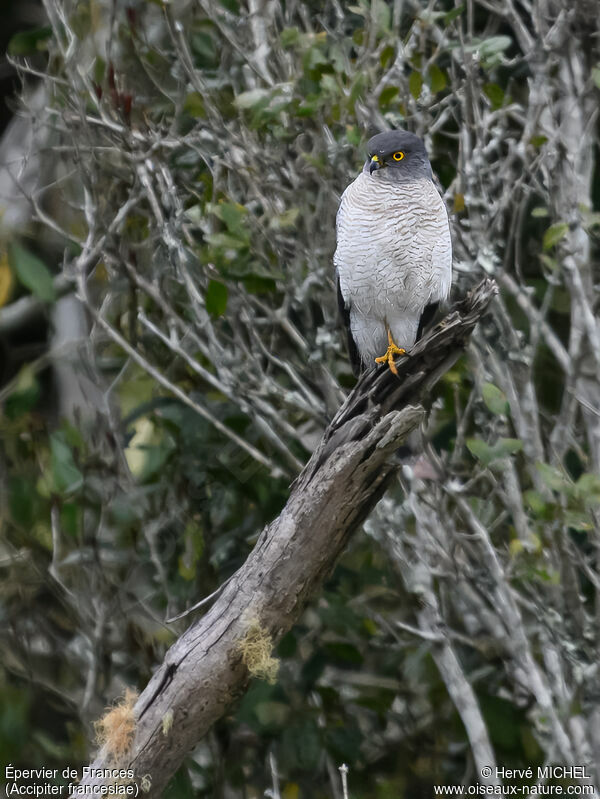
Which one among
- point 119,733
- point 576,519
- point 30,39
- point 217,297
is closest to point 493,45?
point 217,297

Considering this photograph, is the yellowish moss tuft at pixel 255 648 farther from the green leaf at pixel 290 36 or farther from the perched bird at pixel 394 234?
the green leaf at pixel 290 36

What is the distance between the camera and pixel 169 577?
4562mm

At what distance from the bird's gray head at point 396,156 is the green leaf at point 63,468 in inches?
60.4

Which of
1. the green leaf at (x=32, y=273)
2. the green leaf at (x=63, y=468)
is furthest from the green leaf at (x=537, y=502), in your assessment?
the green leaf at (x=32, y=273)

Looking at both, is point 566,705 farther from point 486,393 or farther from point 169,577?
point 169,577

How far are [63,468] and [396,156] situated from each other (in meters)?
1.67

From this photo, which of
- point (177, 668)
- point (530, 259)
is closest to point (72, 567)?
point (177, 668)

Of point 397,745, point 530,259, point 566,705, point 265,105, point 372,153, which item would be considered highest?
point 265,105

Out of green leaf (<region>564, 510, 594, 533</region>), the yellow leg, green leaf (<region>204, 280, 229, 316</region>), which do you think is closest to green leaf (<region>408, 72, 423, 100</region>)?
the yellow leg

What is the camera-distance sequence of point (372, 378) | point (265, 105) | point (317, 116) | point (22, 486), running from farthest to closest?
point (22, 486) < point (317, 116) < point (265, 105) < point (372, 378)

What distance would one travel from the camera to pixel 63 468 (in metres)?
3.94

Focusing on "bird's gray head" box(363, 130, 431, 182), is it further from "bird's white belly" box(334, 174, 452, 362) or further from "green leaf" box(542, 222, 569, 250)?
"green leaf" box(542, 222, 569, 250)

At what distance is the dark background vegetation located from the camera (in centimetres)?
376

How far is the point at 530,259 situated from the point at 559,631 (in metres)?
1.86
